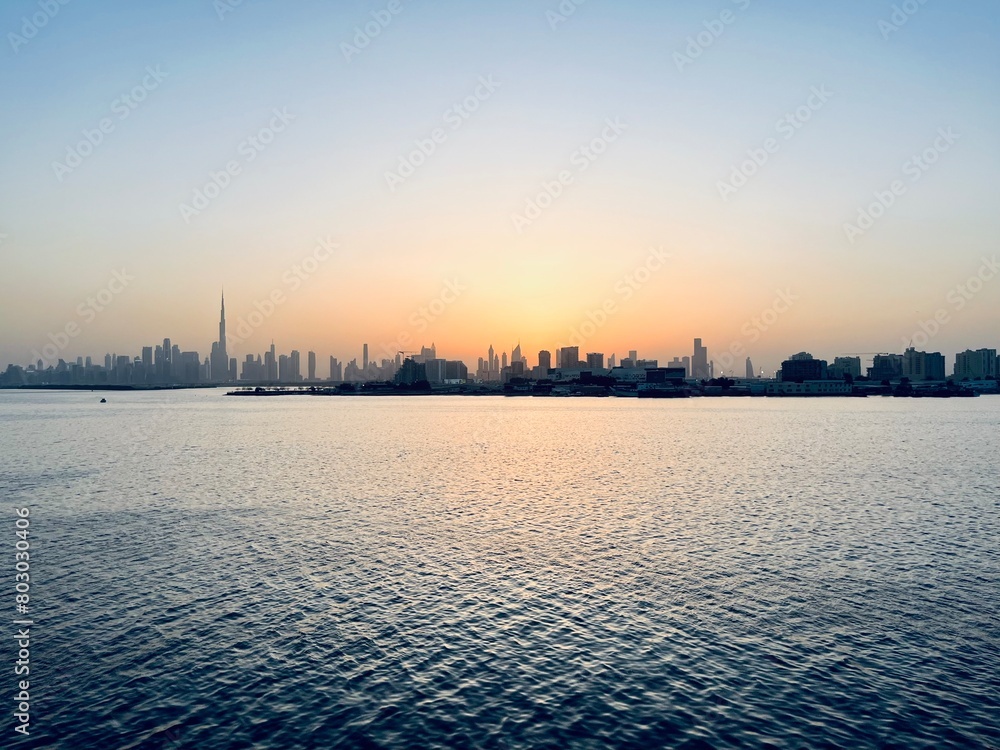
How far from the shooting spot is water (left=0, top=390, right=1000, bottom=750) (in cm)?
2312

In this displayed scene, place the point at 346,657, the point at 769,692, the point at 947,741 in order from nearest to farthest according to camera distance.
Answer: the point at 947,741, the point at 769,692, the point at 346,657

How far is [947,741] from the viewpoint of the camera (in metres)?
21.5

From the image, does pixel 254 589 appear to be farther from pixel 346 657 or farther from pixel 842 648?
pixel 842 648

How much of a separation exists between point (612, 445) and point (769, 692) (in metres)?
105

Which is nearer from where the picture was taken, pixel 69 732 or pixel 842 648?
pixel 69 732

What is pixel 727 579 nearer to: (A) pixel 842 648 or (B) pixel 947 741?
(A) pixel 842 648

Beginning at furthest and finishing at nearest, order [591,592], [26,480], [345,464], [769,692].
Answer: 1. [345,464]
2. [26,480]
3. [591,592]
4. [769,692]

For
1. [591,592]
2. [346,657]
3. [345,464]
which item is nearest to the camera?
[346,657]

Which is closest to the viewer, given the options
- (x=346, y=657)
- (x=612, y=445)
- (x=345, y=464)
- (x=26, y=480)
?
(x=346, y=657)

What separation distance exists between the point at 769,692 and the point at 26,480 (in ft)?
288

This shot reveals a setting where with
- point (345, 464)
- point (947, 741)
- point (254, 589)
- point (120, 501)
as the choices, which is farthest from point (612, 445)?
point (947, 741)

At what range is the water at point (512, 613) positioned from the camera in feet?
75.9

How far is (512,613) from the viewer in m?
33.8

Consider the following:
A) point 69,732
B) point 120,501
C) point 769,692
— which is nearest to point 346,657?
point 69,732
